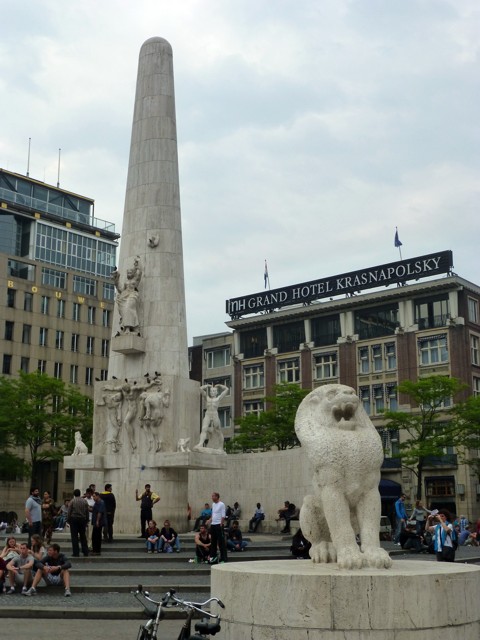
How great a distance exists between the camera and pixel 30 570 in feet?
50.3

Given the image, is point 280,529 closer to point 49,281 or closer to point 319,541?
point 319,541

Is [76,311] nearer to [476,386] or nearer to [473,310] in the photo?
[473,310]

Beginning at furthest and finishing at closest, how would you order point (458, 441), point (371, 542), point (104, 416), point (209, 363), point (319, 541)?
point (209, 363)
point (458, 441)
point (104, 416)
point (319, 541)
point (371, 542)

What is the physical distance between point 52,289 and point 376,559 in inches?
2655

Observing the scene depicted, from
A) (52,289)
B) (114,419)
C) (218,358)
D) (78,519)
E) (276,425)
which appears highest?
(52,289)

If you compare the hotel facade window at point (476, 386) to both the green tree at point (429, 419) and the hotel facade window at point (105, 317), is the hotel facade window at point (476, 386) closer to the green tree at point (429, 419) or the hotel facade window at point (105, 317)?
the green tree at point (429, 419)

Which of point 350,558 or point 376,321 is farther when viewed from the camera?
point 376,321

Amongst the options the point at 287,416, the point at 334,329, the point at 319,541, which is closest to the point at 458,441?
the point at 287,416

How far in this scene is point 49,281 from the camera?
7469 centimetres

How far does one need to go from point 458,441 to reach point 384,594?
131 ft

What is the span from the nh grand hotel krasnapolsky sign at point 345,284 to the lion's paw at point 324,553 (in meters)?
51.1

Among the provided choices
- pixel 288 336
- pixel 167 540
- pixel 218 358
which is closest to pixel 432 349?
pixel 288 336

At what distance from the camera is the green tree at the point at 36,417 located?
174ft

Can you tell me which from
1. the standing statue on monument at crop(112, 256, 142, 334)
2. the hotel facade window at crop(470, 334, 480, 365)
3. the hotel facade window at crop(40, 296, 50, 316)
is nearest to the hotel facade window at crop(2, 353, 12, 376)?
the hotel facade window at crop(40, 296, 50, 316)
